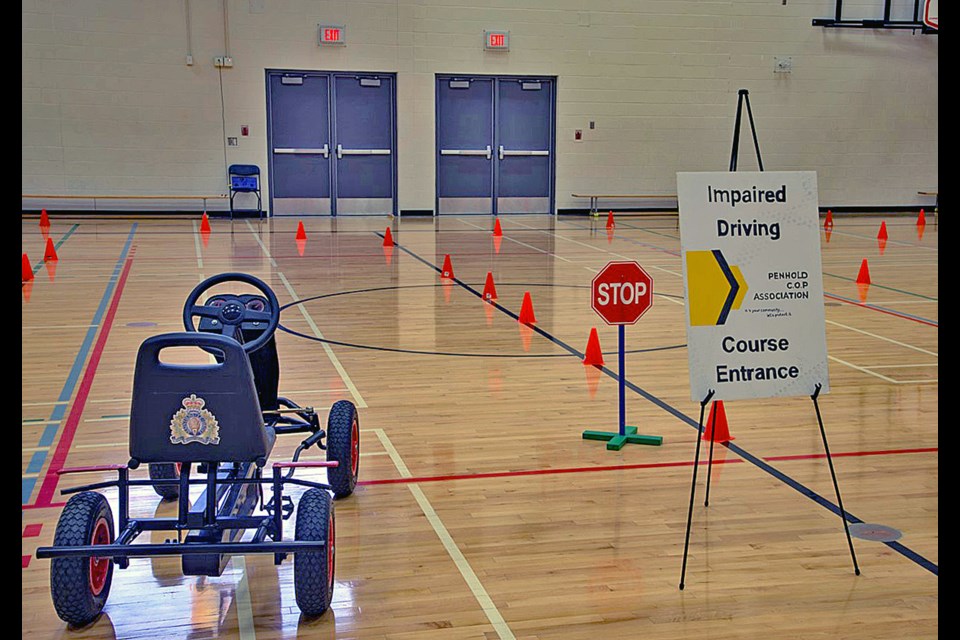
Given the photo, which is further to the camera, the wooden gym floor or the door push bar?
the door push bar

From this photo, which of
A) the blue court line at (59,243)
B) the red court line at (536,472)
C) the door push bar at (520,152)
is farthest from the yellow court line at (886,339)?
the door push bar at (520,152)

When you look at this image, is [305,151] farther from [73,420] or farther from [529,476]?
[529,476]

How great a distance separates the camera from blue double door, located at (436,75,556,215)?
2212 centimetres

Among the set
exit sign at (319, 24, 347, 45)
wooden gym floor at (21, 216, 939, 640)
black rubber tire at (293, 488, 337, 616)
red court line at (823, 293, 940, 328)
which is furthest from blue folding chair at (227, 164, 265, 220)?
black rubber tire at (293, 488, 337, 616)

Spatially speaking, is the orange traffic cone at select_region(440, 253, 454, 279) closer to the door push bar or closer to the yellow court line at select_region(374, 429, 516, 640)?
the yellow court line at select_region(374, 429, 516, 640)

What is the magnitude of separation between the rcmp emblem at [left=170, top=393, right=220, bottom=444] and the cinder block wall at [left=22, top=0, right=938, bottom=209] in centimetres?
1786

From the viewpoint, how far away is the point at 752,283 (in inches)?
179

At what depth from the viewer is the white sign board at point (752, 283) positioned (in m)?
4.45

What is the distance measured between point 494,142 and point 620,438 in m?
16.8

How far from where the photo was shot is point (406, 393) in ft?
24.2

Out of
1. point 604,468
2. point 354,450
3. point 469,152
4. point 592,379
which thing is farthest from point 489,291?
point 469,152
